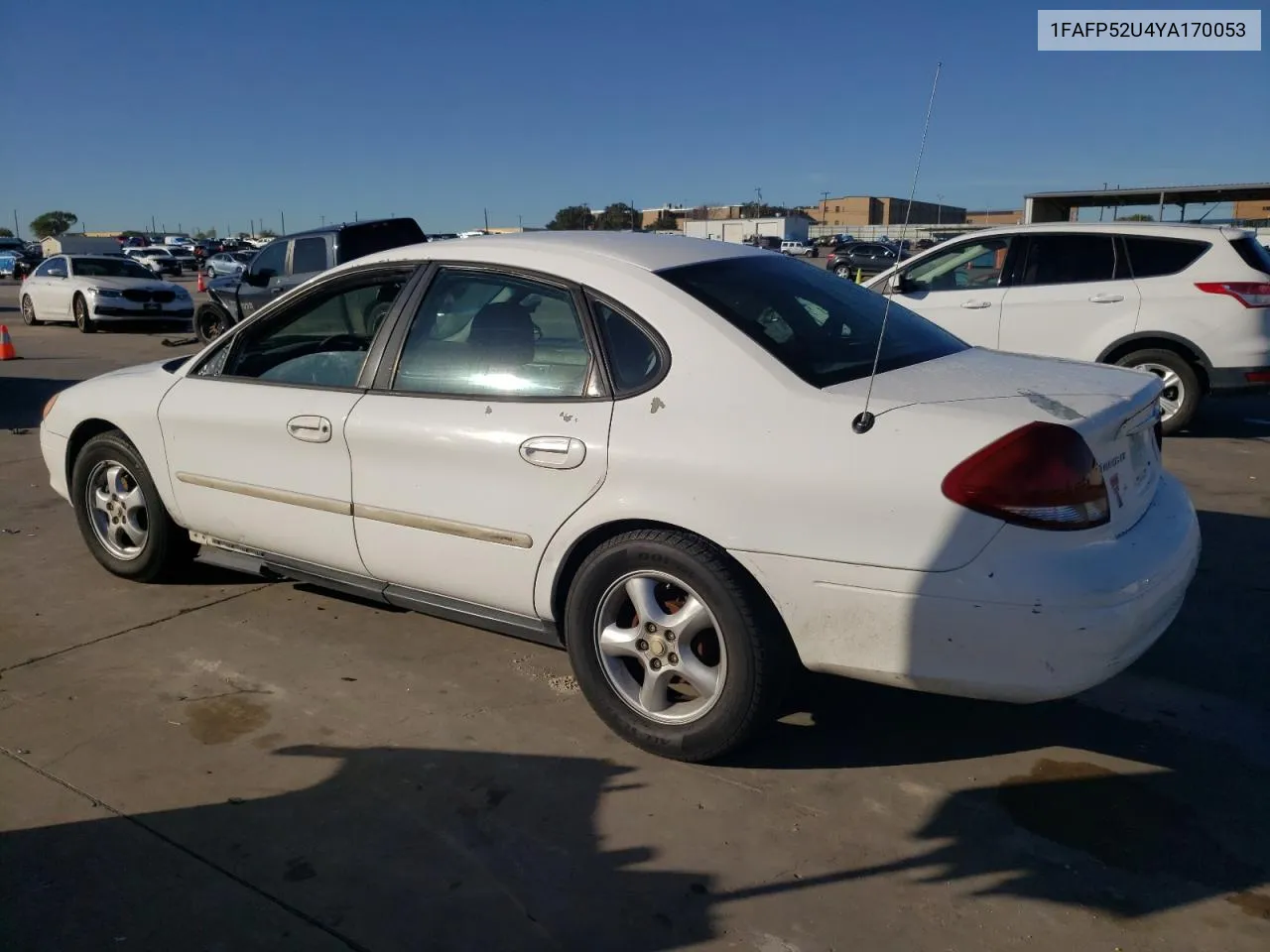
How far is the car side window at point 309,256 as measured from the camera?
13094mm

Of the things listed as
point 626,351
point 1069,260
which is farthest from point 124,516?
point 1069,260

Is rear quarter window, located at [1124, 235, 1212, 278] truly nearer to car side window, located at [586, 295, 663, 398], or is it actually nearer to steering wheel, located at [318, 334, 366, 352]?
car side window, located at [586, 295, 663, 398]

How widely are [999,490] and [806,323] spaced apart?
1037 mm

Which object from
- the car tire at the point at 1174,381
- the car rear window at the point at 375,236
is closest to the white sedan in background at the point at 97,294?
the car rear window at the point at 375,236

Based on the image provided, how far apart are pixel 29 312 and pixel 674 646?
20.9 metres

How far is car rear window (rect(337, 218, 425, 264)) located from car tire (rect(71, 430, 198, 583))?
27.3 feet

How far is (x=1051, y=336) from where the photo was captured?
8523 mm

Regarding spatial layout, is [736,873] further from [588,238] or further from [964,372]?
[588,238]

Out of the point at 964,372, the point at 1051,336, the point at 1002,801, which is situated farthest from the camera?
the point at 1051,336

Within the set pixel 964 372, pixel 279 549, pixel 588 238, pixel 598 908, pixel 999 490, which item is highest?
pixel 588 238

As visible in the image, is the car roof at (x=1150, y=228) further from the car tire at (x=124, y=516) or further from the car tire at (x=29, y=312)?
the car tire at (x=29, y=312)

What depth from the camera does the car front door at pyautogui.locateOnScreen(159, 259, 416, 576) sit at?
408 centimetres

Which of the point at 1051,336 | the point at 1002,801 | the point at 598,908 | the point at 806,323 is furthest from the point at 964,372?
the point at 1051,336

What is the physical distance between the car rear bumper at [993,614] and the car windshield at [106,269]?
750 inches
